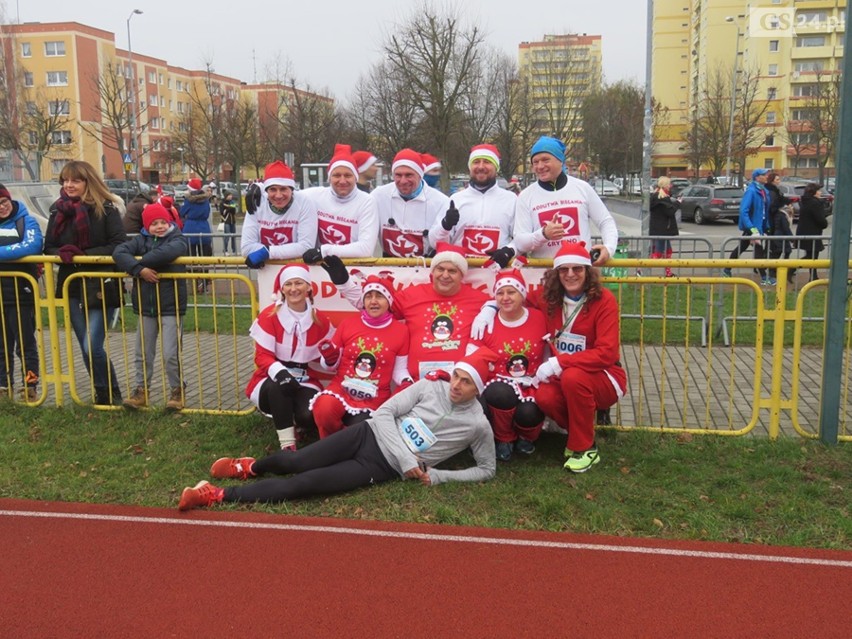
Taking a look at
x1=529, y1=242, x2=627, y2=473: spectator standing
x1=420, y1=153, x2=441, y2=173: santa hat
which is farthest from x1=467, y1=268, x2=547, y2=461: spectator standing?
x1=420, y1=153, x2=441, y2=173: santa hat

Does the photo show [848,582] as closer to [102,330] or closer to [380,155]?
[102,330]

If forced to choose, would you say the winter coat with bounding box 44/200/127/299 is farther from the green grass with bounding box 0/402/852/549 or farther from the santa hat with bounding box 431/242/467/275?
the santa hat with bounding box 431/242/467/275

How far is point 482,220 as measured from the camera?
6336mm

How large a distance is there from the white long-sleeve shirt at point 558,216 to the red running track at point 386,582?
2.38m

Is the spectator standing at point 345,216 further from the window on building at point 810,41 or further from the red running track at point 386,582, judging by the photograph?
the window on building at point 810,41

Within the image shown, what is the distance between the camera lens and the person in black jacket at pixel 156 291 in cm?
662

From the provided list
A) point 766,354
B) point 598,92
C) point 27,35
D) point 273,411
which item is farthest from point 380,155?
point 27,35

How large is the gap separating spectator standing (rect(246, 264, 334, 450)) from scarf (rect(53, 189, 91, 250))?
2.02 metres

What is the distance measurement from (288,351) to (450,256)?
4.58 feet

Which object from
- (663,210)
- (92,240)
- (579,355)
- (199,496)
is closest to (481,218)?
(579,355)

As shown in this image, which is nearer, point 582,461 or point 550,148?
point 582,461

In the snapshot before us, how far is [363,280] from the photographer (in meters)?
6.33

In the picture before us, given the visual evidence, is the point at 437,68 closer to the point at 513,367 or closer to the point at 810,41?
the point at 513,367

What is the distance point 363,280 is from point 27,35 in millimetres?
83631
